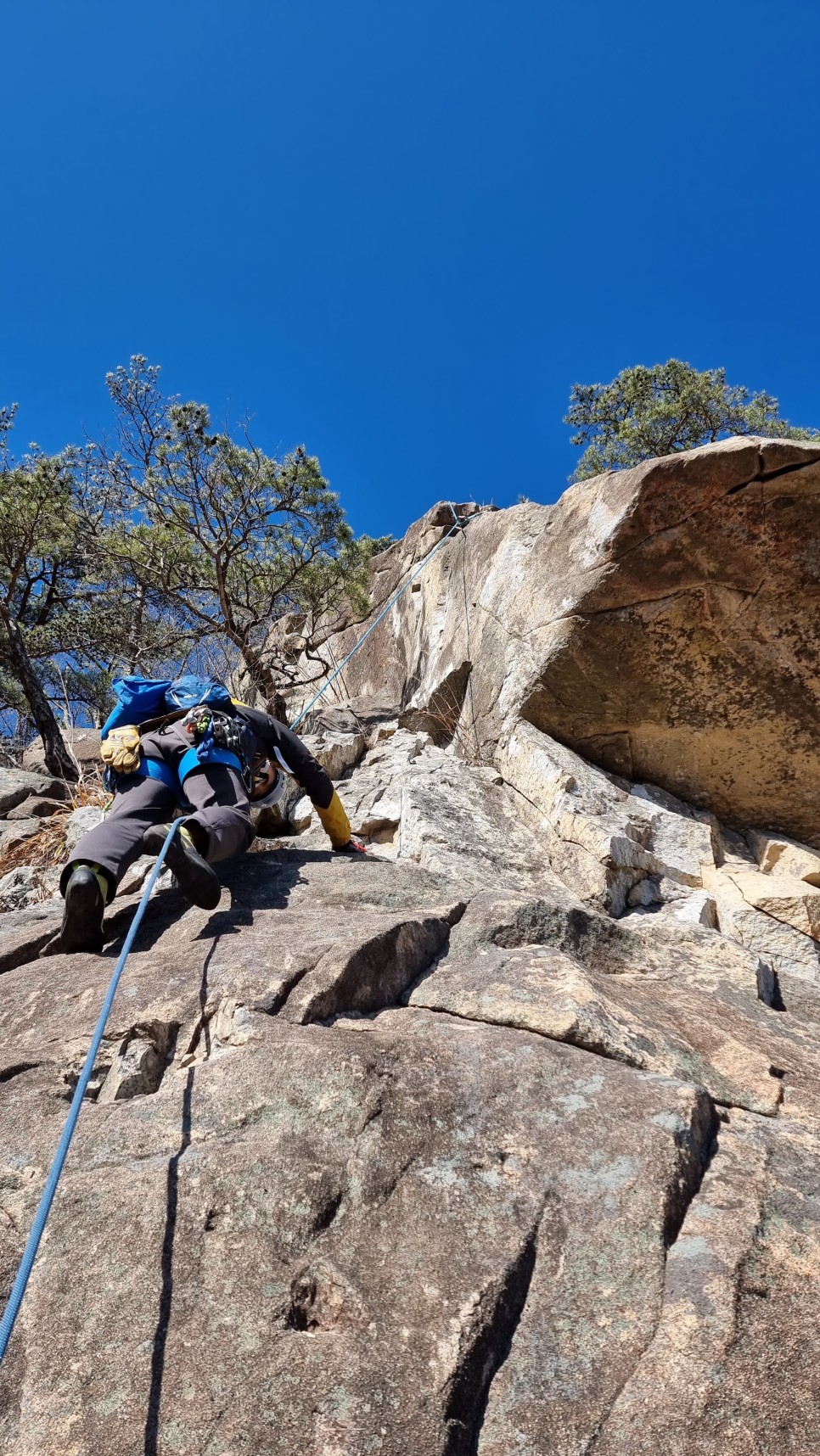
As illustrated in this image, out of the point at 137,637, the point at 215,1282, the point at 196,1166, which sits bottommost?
the point at 215,1282

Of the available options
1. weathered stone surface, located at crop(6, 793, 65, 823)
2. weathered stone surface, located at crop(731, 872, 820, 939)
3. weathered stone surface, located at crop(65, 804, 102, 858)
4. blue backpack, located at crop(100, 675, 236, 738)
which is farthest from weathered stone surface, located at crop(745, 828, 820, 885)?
weathered stone surface, located at crop(6, 793, 65, 823)

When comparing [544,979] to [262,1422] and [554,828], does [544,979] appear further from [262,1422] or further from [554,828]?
[554,828]

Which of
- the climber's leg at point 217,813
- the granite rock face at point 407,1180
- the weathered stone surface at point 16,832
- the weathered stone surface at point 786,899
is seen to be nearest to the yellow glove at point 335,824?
the granite rock face at point 407,1180

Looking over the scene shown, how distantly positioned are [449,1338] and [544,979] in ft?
5.02

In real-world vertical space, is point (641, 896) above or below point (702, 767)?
below

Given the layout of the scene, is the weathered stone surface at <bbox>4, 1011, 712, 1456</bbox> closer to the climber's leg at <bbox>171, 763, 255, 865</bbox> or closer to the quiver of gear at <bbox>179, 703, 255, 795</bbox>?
the climber's leg at <bbox>171, 763, 255, 865</bbox>

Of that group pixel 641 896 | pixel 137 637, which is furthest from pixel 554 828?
pixel 137 637

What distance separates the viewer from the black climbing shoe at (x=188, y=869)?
3.66 meters

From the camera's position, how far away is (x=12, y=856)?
21.2 ft

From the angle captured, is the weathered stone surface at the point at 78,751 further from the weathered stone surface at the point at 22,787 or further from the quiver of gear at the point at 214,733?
the quiver of gear at the point at 214,733

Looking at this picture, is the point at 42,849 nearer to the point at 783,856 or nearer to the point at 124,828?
the point at 124,828

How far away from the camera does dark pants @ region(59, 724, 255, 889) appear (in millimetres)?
3750

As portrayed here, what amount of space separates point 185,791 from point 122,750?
379 mm

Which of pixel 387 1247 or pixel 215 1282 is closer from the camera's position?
pixel 215 1282
